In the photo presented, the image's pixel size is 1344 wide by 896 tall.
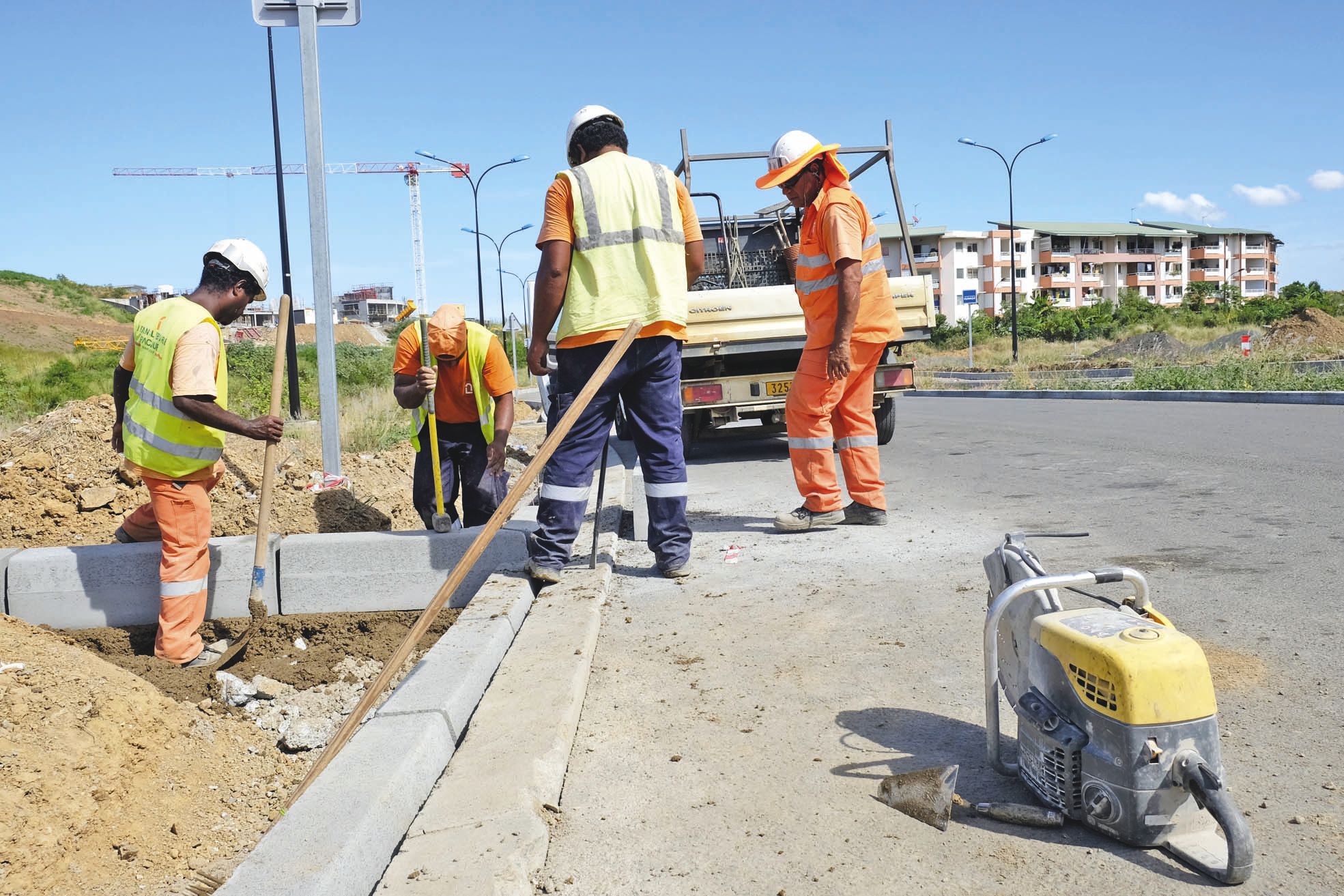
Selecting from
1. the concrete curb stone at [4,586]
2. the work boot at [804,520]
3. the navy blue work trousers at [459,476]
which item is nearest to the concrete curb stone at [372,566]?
the navy blue work trousers at [459,476]

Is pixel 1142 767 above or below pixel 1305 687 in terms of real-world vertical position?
above

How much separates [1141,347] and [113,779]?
40.8m

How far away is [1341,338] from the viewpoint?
34000 millimetres

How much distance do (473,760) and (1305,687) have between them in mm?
2363

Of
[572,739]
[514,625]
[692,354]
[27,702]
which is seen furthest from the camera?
[692,354]

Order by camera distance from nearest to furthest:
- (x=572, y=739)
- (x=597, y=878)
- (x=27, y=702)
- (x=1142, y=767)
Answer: (x=1142, y=767) < (x=597, y=878) < (x=572, y=739) < (x=27, y=702)

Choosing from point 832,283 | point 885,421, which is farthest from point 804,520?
point 885,421

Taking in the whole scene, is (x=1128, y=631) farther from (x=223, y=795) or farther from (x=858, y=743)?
(x=223, y=795)

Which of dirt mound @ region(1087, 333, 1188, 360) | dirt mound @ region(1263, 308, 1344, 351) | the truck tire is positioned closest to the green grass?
dirt mound @ region(1087, 333, 1188, 360)

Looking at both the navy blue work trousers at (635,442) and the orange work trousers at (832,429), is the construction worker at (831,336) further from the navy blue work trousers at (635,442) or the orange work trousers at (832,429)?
the navy blue work trousers at (635,442)

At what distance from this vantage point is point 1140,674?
6.61ft

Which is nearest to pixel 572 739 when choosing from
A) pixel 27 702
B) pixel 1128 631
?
pixel 1128 631

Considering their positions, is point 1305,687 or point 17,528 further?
point 17,528

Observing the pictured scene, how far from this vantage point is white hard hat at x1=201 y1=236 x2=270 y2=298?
4645 mm
